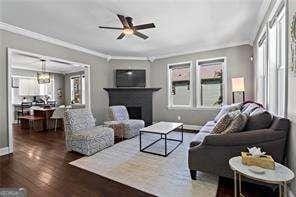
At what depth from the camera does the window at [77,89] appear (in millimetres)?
9164

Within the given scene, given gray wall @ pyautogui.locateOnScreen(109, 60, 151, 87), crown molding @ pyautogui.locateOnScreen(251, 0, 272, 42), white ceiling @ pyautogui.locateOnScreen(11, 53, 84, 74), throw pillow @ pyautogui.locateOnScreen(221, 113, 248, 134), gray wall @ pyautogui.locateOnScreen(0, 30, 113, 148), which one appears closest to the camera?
throw pillow @ pyautogui.locateOnScreen(221, 113, 248, 134)

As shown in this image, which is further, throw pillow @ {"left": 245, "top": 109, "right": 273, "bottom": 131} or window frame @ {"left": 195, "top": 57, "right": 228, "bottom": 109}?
window frame @ {"left": 195, "top": 57, "right": 228, "bottom": 109}

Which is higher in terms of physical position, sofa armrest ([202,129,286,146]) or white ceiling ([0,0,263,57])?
white ceiling ([0,0,263,57])

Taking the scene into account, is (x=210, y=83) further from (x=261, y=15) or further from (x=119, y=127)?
(x=119, y=127)

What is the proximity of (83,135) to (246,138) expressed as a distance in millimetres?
2808

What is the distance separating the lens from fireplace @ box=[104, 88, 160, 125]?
6.34 metres

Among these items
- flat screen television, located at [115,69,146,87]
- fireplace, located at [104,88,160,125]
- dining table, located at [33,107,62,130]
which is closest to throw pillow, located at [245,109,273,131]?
fireplace, located at [104,88,160,125]

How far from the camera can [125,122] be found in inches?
190

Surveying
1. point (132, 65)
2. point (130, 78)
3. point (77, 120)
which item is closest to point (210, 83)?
point (130, 78)

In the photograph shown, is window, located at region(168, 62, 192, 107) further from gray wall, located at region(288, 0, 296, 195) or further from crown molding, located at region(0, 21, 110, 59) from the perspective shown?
gray wall, located at region(288, 0, 296, 195)

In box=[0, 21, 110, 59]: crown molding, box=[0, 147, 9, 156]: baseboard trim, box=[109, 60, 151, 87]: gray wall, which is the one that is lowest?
box=[0, 147, 9, 156]: baseboard trim

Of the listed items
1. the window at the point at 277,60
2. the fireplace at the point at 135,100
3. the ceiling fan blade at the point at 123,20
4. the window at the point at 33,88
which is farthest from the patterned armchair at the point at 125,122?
the window at the point at 33,88

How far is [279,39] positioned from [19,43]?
193 inches

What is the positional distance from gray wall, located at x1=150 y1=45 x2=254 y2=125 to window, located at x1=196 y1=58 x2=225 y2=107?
214 mm
